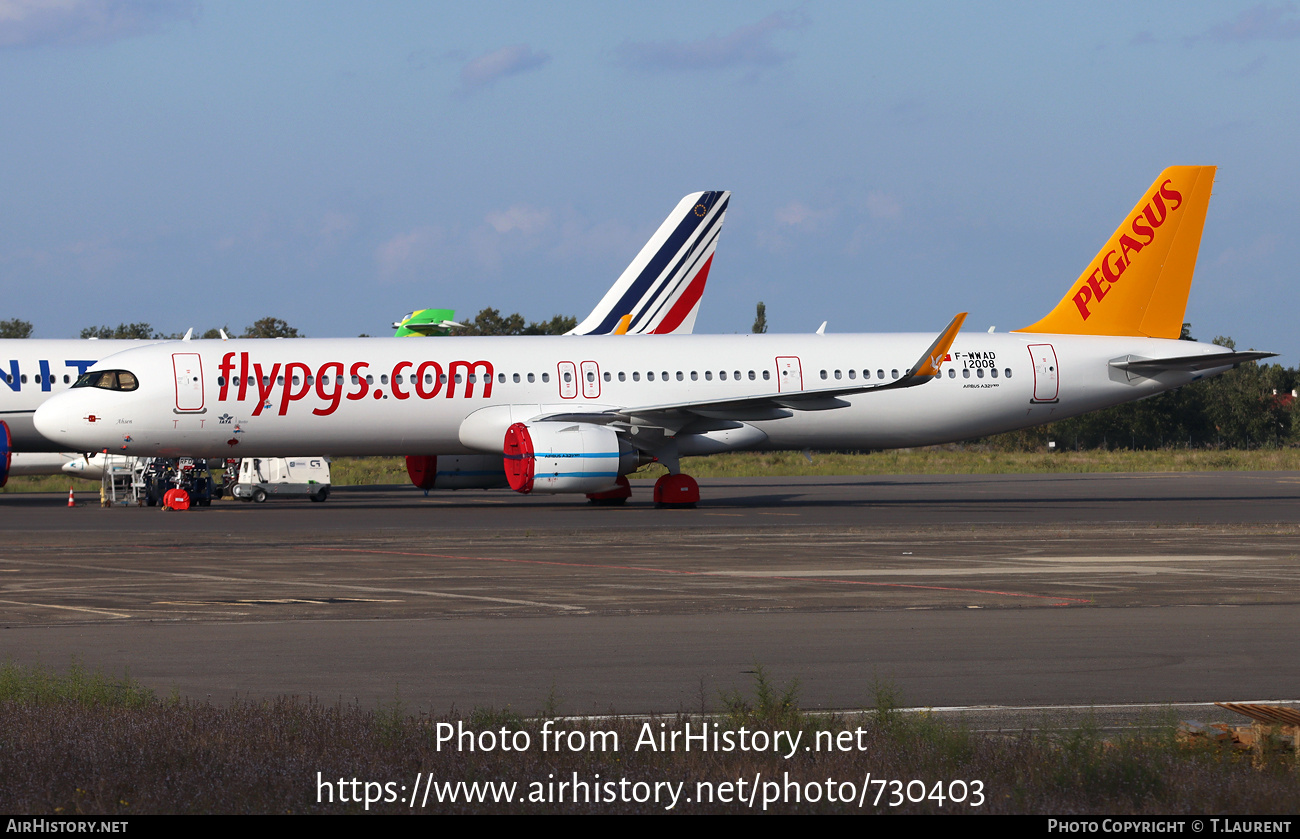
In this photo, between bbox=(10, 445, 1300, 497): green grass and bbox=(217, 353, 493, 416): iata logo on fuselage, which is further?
bbox=(10, 445, 1300, 497): green grass

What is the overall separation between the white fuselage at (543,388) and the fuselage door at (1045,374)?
0.03 meters

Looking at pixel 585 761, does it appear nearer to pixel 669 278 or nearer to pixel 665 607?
pixel 665 607

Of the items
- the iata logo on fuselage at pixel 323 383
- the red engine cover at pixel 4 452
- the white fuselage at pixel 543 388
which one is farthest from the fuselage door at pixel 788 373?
the red engine cover at pixel 4 452

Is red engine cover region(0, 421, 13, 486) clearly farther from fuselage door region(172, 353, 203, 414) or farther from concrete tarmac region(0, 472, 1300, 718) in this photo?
concrete tarmac region(0, 472, 1300, 718)

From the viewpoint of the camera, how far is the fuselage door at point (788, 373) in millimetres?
34531

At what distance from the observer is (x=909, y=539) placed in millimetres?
23594

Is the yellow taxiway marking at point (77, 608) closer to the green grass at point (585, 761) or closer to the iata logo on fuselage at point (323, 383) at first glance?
the green grass at point (585, 761)

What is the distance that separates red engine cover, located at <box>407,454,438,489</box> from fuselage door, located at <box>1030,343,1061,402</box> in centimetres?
1498

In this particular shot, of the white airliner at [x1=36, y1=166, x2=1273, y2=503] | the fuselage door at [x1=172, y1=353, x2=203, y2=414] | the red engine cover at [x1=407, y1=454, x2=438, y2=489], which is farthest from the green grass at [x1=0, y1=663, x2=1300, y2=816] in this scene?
the red engine cover at [x1=407, y1=454, x2=438, y2=489]

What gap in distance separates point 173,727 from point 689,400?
26.6 metres

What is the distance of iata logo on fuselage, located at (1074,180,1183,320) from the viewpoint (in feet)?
121

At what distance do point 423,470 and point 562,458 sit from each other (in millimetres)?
6725

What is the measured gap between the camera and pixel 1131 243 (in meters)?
37.0

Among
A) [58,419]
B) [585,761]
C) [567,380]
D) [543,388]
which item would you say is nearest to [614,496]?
[567,380]
